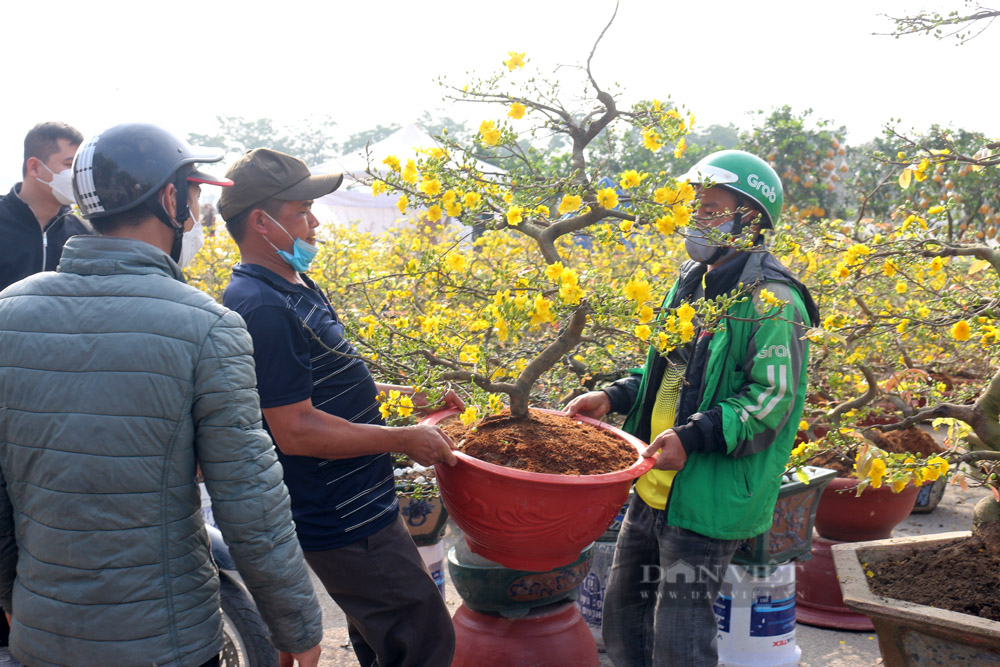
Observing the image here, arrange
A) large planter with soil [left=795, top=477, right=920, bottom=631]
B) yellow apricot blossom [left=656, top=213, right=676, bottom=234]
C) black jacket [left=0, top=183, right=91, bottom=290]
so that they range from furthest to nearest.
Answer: large planter with soil [left=795, top=477, right=920, bottom=631] → black jacket [left=0, top=183, right=91, bottom=290] → yellow apricot blossom [left=656, top=213, right=676, bottom=234]

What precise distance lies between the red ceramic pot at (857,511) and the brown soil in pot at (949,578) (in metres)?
0.89

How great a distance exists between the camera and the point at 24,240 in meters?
2.79

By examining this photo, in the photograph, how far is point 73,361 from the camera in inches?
50.4

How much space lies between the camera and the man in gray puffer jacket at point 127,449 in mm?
1281

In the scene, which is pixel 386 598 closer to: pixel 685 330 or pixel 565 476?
pixel 565 476

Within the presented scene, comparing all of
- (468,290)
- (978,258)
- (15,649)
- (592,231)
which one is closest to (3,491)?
(15,649)

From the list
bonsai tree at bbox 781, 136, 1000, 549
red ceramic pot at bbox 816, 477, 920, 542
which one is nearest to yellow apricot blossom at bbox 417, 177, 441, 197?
bonsai tree at bbox 781, 136, 1000, 549

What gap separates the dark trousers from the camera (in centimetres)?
186

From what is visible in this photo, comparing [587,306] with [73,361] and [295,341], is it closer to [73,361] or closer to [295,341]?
[295,341]

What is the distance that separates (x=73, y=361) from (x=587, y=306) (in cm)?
113

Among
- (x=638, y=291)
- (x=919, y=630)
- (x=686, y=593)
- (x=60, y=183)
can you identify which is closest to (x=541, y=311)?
(x=638, y=291)

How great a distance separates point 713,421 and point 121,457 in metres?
1.42

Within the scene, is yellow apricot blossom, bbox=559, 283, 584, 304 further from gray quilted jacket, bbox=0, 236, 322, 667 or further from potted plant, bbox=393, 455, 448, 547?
potted plant, bbox=393, 455, 448, 547

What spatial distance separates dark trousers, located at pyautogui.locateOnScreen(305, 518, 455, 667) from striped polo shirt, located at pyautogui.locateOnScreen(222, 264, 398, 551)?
5 cm
